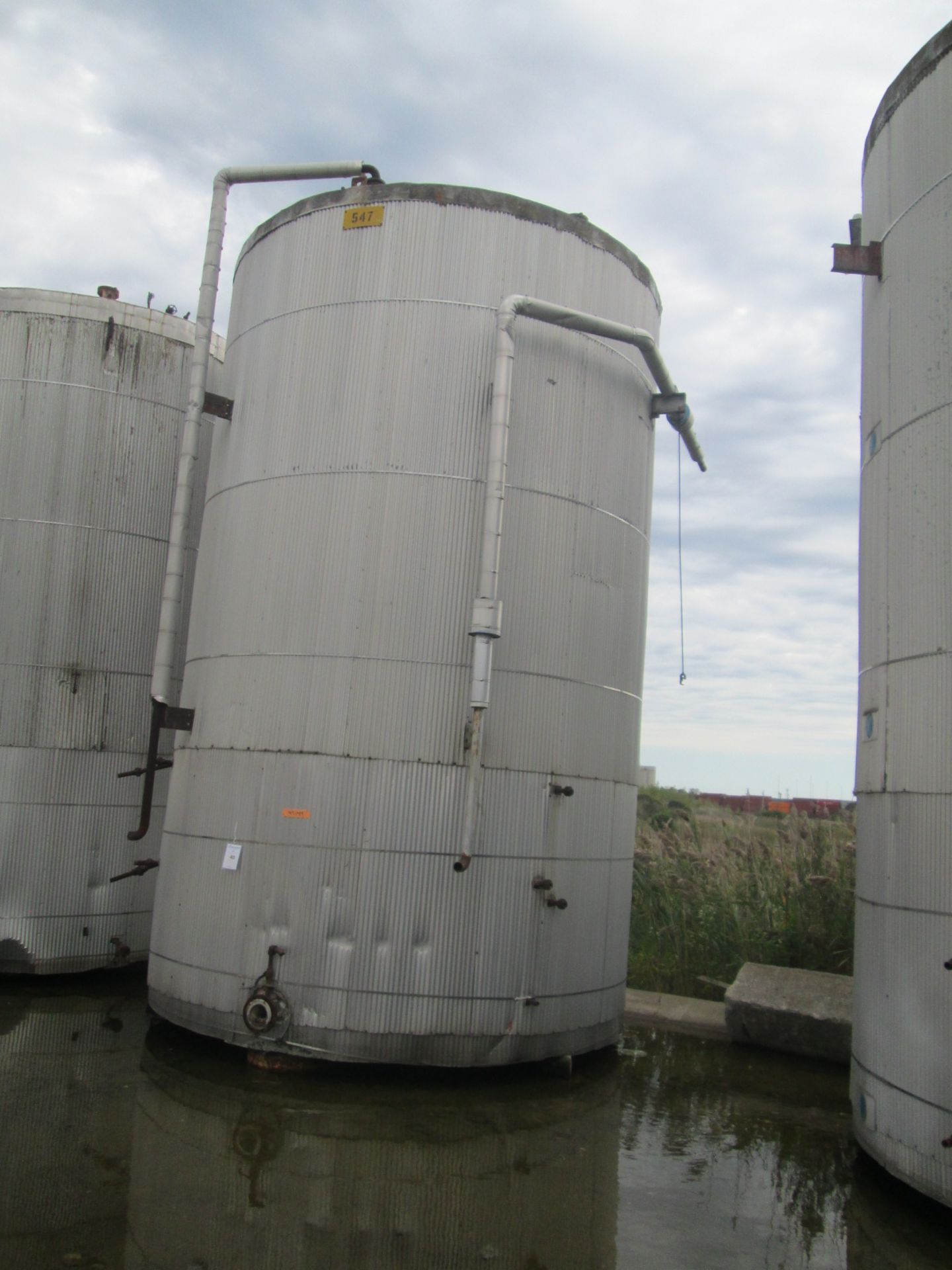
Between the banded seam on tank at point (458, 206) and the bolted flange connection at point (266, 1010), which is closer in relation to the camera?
the bolted flange connection at point (266, 1010)

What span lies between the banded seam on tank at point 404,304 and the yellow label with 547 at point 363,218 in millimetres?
597

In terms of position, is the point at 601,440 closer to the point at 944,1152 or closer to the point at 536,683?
the point at 536,683

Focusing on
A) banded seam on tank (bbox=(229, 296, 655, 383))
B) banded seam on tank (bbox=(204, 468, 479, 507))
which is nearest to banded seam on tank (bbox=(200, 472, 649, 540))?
banded seam on tank (bbox=(204, 468, 479, 507))

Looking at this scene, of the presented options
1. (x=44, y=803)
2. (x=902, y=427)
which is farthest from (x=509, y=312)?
(x=44, y=803)

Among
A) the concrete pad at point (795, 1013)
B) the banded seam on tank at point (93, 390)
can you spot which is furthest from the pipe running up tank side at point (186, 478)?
the concrete pad at point (795, 1013)

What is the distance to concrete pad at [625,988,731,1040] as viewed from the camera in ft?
29.7

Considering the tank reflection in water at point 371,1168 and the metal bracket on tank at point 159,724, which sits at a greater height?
the metal bracket on tank at point 159,724

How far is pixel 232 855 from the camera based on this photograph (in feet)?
25.4

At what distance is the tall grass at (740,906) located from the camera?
10.1 meters

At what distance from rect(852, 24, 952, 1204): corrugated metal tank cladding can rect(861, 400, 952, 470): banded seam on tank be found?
15mm

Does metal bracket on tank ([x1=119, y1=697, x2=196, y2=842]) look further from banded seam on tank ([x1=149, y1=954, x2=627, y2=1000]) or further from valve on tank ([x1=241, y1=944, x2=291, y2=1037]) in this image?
valve on tank ([x1=241, y1=944, x2=291, y2=1037])

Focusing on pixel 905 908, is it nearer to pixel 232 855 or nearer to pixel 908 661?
pixel 908 661

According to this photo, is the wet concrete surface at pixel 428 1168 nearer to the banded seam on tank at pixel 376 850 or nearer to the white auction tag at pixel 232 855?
the white auction tag at pixel 232 855

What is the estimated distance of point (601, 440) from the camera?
8477 millimetres
